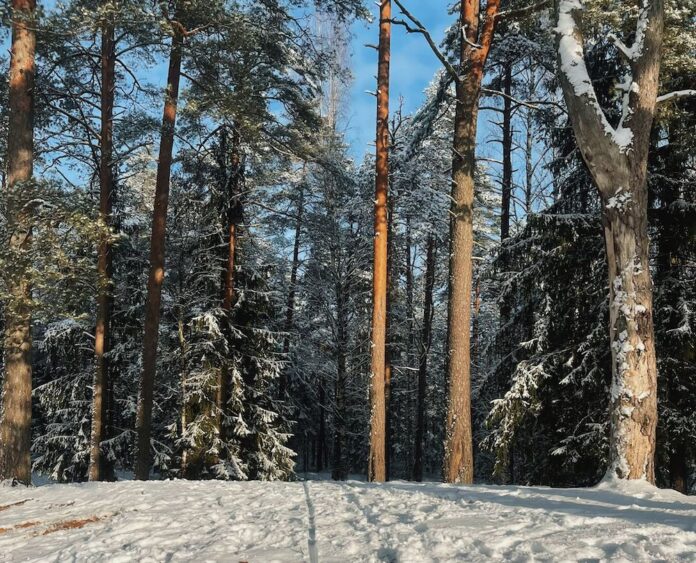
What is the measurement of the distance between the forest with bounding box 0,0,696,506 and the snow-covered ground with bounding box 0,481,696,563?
71.0 inches

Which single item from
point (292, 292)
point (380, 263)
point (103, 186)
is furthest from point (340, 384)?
point (103, 186)

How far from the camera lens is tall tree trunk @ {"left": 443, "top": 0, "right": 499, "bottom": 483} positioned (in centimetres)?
810

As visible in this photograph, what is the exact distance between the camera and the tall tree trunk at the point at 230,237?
14741 millimetres

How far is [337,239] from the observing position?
17844mm

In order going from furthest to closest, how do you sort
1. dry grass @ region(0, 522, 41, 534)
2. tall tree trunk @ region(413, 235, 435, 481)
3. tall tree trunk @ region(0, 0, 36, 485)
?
1. tall tree trunk @ region(413, 235, 435, 481)
2. tall tree trunk @ region(0, 0, 36, 485)
3. dry grass @ region(0, 522, 41, 534)

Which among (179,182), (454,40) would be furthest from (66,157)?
(454,40)

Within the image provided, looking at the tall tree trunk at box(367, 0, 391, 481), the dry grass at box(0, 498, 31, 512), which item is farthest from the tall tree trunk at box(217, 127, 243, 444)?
the dry grass at box(0, 498, 31, 512)

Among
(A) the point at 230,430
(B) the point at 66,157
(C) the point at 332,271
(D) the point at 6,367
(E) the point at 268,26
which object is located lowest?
(A) the point at 230,430

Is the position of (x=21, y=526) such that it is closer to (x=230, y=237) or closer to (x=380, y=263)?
(x=380, y=263)

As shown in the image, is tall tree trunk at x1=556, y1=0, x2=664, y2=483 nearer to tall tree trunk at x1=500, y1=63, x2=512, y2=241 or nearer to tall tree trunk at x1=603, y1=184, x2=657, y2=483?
tall tree trunk at x1=603, y1=184, x2=657, y2=483

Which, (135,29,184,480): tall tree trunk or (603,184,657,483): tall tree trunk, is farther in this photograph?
(135,29,184,480): tall tree trunk

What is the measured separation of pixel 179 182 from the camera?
1605 centimetres

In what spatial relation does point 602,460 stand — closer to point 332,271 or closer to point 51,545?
point 51,545

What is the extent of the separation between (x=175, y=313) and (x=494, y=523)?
14259mm
